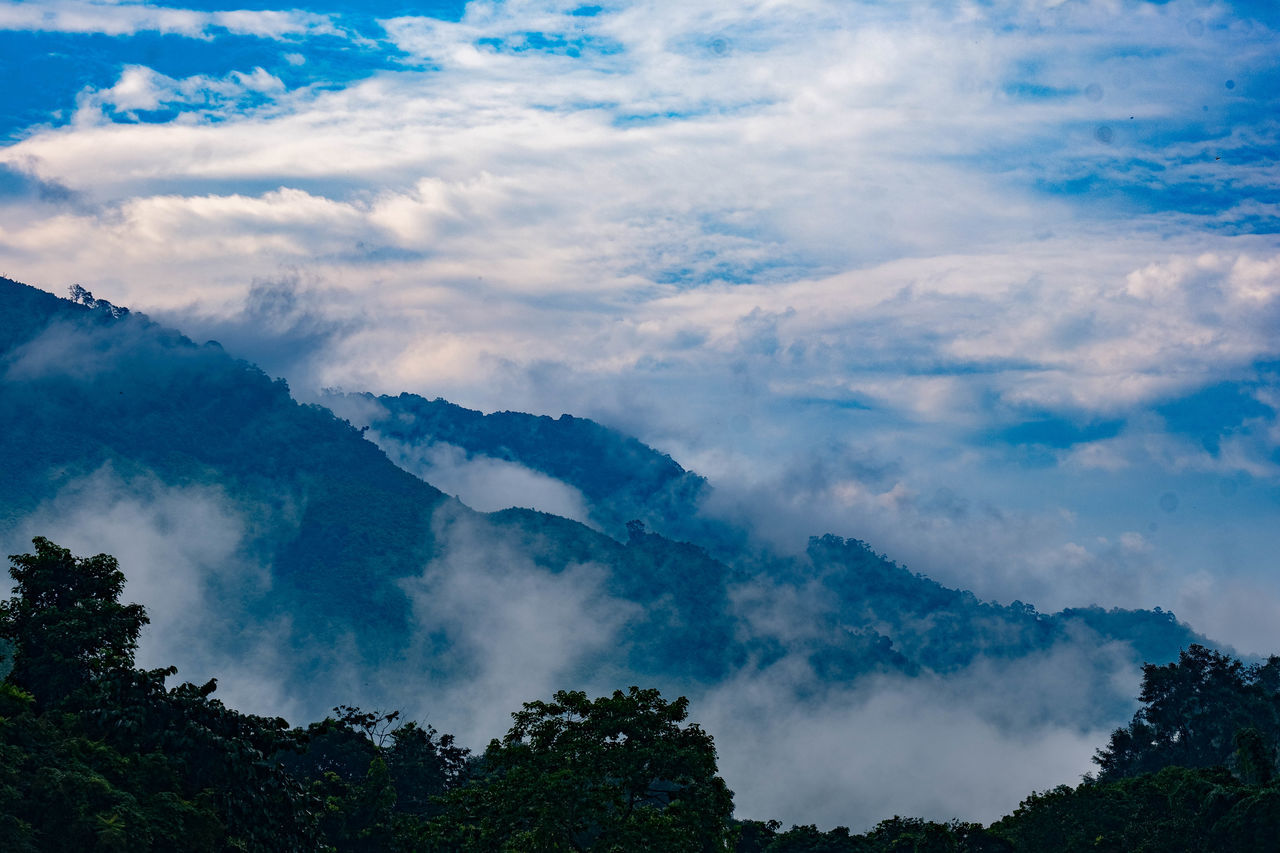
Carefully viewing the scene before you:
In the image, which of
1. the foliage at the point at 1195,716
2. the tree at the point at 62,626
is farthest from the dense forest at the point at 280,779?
the foliage at the point at 1195,716

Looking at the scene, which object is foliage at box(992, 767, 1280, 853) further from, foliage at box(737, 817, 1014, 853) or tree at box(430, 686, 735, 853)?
tree at box(430, 686, 735, 853)

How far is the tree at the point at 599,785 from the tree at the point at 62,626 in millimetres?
13295

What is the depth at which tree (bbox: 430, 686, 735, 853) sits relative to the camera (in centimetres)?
3859

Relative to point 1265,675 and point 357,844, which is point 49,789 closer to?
point 357,844

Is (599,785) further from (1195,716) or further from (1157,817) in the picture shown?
(1195,716)

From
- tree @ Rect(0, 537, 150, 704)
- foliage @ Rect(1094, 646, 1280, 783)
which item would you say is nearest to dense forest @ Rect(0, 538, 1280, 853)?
tree @ Rect(0, 537, 150, 704)

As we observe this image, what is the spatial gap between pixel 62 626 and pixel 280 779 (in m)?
8.23

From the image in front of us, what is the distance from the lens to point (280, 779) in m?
35.4

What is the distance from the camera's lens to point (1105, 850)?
6062 cm

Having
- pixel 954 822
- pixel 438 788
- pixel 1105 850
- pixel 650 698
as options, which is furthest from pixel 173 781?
pixel 954 822

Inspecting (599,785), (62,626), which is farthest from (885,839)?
(62,626)

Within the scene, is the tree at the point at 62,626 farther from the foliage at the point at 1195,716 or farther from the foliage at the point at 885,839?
the foliage at the point at 1195,716

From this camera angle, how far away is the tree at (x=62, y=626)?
35.9 metres

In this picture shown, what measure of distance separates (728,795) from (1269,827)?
23642 mm
